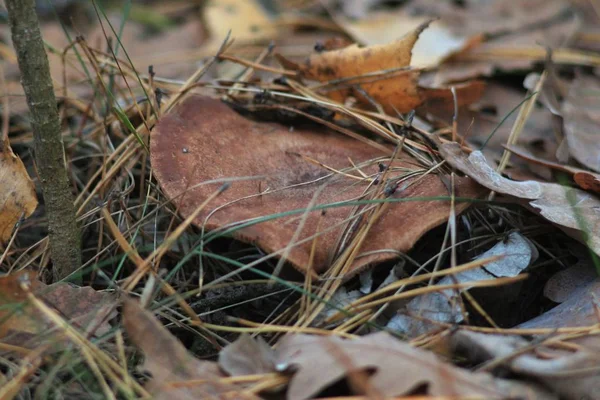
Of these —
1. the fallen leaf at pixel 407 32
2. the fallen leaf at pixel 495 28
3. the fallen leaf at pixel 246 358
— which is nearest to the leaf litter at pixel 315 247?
the fallen leaf at pixel 246 358

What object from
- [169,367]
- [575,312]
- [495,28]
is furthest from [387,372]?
[495,28]

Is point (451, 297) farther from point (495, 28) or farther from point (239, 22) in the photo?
point (239, 22)

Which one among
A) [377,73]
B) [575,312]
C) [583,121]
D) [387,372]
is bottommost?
[575,312]

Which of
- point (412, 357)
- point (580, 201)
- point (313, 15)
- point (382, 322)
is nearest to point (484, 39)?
point (313, 15)

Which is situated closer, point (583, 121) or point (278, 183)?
point (278, 183)

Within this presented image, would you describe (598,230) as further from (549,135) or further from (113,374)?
(113,374)
